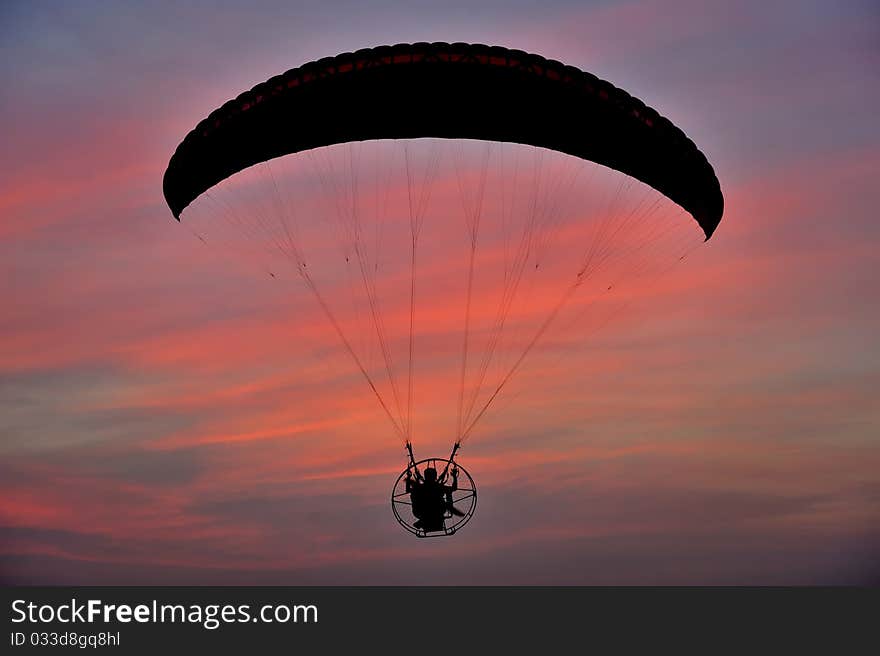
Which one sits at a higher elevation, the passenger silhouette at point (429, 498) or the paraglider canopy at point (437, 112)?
the paraglider canopy at point (437, 112)

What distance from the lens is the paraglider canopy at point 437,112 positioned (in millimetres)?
22125

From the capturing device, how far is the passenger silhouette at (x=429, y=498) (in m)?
24.3

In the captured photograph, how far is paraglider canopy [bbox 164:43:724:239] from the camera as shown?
22.1 metres

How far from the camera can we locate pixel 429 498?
957 inches

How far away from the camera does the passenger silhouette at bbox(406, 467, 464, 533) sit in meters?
24.3

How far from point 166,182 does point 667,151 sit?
1248 centimetres

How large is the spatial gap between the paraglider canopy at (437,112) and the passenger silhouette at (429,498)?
26.1 ft

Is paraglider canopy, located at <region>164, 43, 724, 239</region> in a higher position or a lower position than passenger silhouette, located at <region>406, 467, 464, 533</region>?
higher

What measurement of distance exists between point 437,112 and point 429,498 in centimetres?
885

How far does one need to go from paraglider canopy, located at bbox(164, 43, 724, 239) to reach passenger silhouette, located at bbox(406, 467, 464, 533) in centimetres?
797

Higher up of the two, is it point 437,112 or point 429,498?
point 437,112

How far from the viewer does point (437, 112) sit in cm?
2305
